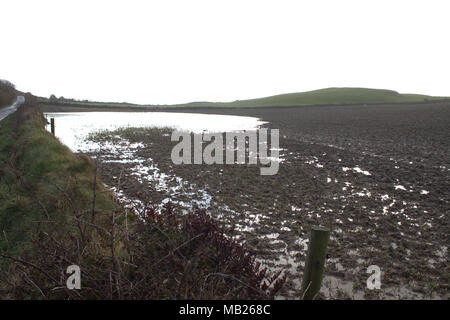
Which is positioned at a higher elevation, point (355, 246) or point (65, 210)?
point (65, 210)

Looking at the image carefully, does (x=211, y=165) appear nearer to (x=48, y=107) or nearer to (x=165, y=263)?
(x=165, y=263)

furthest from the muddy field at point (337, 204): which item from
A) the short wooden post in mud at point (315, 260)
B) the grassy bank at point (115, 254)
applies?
the short wooden post in mud at point (315, 260)

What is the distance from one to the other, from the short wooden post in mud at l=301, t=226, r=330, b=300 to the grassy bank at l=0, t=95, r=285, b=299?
359mm

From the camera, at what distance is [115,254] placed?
3.67 metres

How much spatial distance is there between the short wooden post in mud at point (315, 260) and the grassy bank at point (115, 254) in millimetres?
359

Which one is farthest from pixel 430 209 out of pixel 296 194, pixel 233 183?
pixel 233 183

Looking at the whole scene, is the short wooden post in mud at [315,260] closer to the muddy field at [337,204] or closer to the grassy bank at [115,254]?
the grassy bank at [115,254]

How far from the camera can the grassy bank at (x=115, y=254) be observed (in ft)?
10.9

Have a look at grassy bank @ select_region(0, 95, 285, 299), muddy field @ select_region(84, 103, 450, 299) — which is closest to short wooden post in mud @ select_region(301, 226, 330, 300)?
grassy bank @ select_region(0, 95, 285, 299)

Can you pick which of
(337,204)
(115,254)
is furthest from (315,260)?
(337,204)

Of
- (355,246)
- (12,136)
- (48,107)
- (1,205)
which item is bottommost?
(355,246)
